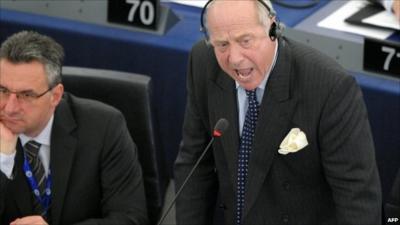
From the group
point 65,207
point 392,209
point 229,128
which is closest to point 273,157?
point 229,128

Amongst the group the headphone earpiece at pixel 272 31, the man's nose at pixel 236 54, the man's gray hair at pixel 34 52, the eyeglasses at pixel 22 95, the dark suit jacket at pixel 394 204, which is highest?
the headphone earpiece at pixel 272 31

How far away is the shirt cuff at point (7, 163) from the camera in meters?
2.65

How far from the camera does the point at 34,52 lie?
262 cm

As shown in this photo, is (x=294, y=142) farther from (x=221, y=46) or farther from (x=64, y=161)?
(x=64, y=161)

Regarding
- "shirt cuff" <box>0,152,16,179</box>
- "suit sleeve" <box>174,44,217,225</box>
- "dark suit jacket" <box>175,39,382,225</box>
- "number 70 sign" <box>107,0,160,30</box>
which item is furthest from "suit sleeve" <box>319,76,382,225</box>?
"number 70 sign" <box>107,0,160,30</box>

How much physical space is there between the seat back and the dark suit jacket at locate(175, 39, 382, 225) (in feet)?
1.29

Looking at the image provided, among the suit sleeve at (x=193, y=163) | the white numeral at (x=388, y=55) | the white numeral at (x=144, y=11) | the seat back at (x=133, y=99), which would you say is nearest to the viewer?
the suit sleeve at (x=193, y=163)

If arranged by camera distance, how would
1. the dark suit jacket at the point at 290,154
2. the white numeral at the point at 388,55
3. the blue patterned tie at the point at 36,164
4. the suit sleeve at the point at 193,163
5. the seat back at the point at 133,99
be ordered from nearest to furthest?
the dark suit jacket at the point at 290,154 → the suit sleeve at the point at 193,163 → the blue patterned tie at the point at 36,164 → the seat back at the point at 133,99 → the white numeral at the point at 388,55

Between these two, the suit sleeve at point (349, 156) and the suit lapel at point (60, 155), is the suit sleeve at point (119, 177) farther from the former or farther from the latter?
the suit sleeve at point (349, 156)

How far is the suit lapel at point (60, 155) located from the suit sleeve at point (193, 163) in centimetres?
40

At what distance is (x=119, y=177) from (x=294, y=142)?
2.35 ft

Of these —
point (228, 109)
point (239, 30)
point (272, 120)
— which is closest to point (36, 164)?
point (228, 109)

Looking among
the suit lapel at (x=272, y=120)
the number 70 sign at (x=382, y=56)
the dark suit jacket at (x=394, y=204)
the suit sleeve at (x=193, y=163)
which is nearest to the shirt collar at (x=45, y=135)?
the suit sleeve at (x=193, y=163)

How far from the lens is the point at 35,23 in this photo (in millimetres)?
3779
